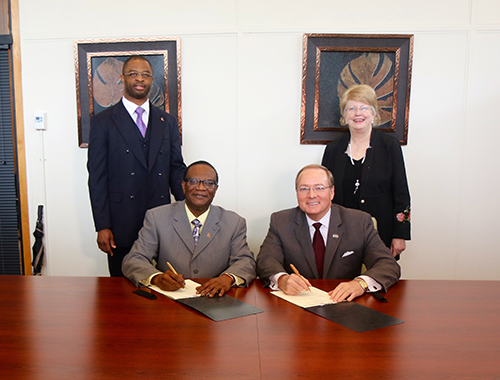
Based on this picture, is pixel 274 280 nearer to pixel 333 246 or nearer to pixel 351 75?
pixel 333 246

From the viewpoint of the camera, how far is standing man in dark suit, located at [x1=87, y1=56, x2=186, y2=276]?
8.54ft

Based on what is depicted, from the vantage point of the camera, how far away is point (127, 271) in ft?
6.24

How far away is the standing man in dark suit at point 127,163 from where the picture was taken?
2.60 metres

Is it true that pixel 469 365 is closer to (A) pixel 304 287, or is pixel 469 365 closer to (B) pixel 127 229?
(A) pixel 304 287

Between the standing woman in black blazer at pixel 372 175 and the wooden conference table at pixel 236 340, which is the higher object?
the standing woman in black blazer at pixel 372 175

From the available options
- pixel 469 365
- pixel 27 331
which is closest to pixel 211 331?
pixel 27 331

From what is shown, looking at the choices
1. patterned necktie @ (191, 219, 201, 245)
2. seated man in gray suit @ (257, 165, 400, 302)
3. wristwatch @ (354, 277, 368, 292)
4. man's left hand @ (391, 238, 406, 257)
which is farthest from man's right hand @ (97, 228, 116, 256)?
man's left hand @ (391, 238, 406, 257)

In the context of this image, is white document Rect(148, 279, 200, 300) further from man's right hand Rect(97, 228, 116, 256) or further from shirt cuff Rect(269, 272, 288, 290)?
man's right hand Rect(97, 228, 116, 256)

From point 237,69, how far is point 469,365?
266 centimetres

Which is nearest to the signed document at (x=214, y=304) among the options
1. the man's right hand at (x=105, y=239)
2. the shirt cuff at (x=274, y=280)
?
the shirt cuff at (x=274, y=280)

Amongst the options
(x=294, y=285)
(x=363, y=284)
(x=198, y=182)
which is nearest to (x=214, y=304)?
(x=294, y=285)

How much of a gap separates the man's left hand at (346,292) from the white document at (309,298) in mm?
29

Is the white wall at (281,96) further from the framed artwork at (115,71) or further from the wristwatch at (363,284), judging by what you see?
the wristwatch at (363,284)

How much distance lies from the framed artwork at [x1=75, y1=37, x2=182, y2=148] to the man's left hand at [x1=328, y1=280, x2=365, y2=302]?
2067 millimetres
